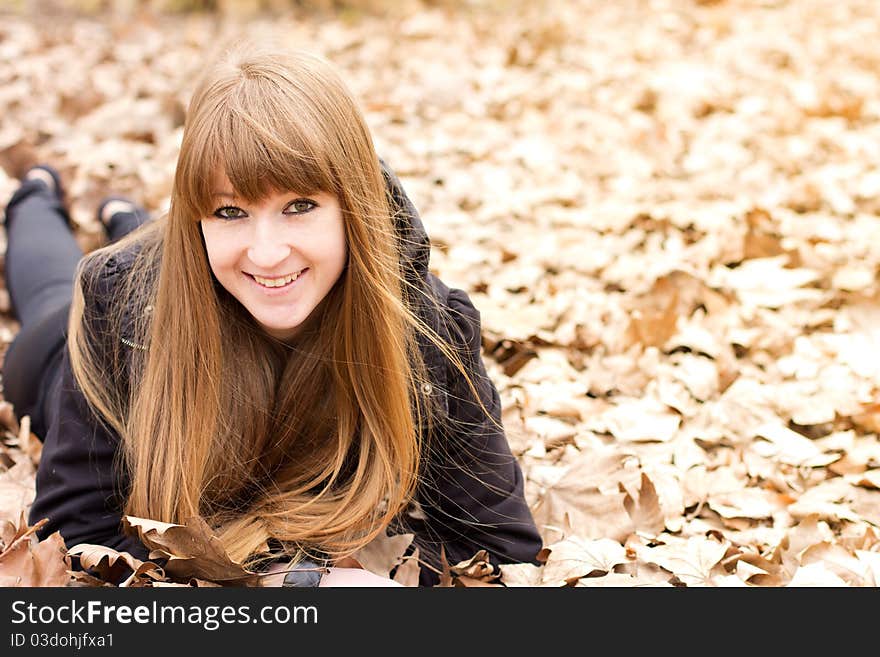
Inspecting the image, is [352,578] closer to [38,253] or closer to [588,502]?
[588,502]

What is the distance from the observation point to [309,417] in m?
1.76

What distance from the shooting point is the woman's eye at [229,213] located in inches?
59.1

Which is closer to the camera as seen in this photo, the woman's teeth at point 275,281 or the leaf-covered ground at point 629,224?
the woman's teeth at point 275,281

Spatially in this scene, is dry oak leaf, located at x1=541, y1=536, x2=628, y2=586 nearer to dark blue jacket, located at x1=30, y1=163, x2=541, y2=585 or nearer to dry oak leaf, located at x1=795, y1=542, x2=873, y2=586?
dark blue jacket, located at x1=30, y1=163, x2=541, y2=585

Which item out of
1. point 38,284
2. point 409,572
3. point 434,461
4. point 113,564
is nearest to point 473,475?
point 434,461

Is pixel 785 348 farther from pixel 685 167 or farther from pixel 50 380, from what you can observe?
pixel 50 380

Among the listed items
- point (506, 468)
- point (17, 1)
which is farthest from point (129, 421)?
point (17, 1)

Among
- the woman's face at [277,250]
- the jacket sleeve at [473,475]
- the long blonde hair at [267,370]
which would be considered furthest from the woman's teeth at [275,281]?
the jacket sleeve at [473,475]

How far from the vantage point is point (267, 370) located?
68.2 inches

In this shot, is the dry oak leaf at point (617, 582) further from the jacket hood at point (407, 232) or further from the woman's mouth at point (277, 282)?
the woman's mouth at point (277, 282)

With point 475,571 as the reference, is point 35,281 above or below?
above

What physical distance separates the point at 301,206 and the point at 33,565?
73cm

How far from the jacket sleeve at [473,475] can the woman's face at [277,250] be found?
12.2 inches

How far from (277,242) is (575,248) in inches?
64.5
